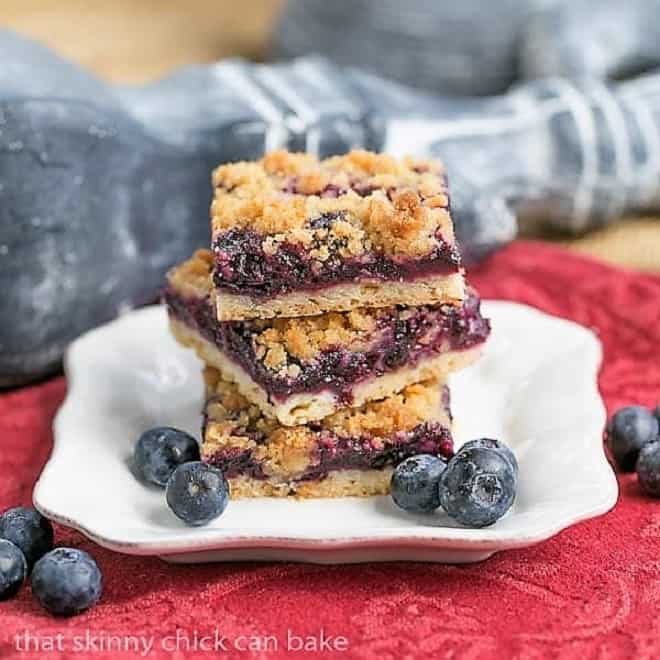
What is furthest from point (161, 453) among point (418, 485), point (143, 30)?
point (143, 30)

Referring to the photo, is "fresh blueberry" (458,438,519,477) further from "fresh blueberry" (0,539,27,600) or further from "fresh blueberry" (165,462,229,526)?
"fresh blueberry" (0,539,27,600)

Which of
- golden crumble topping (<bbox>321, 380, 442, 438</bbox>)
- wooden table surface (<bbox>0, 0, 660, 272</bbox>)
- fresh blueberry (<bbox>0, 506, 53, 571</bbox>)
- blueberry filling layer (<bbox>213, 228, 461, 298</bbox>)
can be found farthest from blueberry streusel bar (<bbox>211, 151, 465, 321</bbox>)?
wooden table surface (<bbox>0, 0, 660, 272</bbox>)

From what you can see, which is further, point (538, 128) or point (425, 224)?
point (538, 128)

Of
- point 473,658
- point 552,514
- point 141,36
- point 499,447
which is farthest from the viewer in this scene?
point 141,36

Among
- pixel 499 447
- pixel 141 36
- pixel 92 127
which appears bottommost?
pixel 141 36

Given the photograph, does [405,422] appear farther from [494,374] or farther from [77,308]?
[77,308]

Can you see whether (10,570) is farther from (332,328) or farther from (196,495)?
(332,328)

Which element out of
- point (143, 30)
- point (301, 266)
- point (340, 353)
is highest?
point (301, 266)

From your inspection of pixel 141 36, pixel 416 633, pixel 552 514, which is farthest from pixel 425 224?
pixel 141 36
